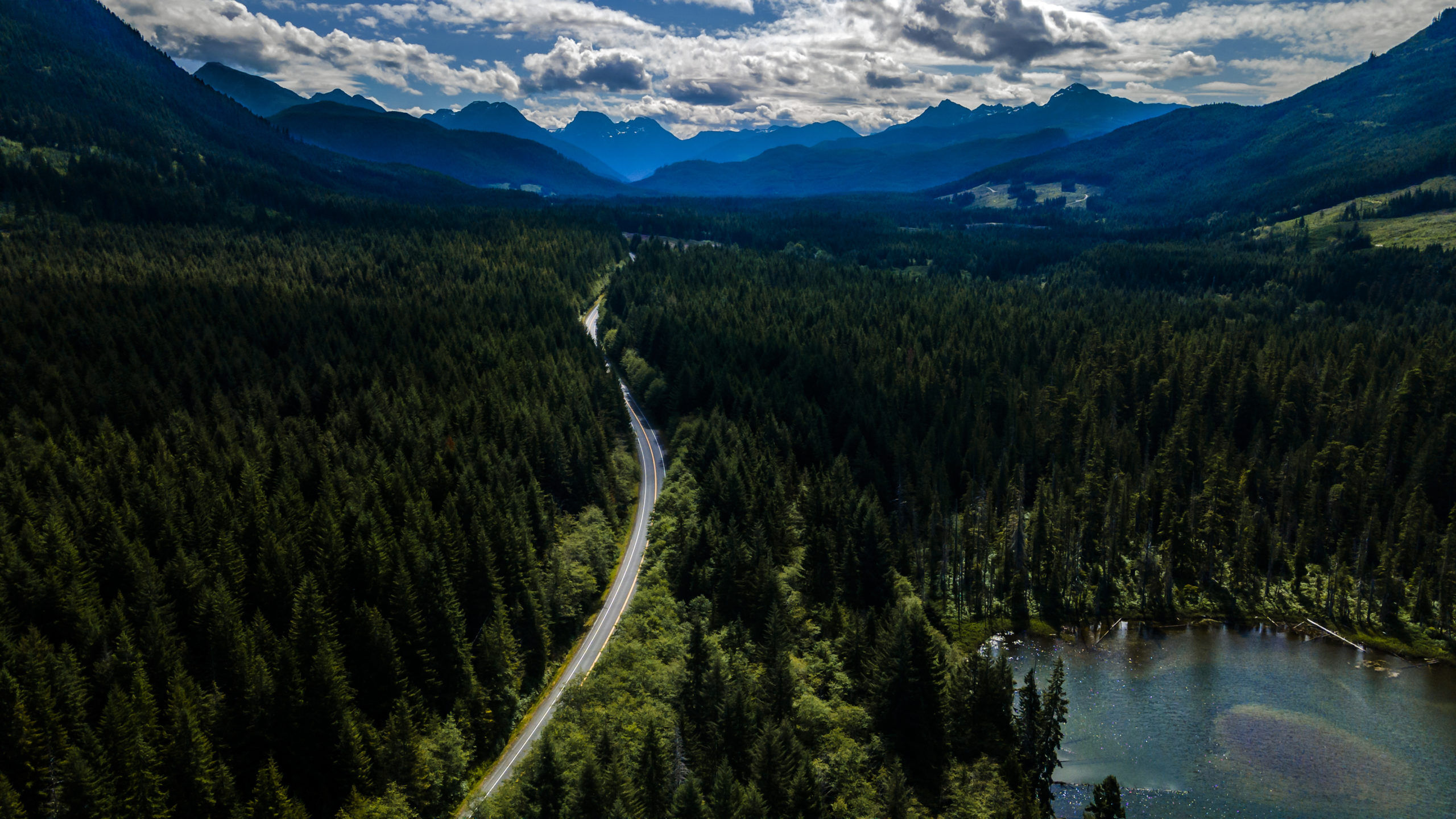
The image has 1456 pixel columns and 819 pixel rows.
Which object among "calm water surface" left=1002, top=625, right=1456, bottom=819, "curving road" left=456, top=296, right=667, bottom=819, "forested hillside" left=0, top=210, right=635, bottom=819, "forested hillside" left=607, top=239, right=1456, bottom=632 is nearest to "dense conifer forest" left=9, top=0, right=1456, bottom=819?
"forested hillside" left=0, top=210, right=635, bottom=819

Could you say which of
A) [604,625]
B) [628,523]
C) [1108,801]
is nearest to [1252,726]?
[1108,801]

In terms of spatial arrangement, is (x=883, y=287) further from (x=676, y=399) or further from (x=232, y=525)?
(x=232, y=525)

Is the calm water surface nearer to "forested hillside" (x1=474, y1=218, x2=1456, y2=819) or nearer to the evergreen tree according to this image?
"forested hillside" (x1=474, y1=218, x2=1456, y2=819)

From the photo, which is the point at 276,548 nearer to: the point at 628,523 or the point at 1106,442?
the point at 628,523

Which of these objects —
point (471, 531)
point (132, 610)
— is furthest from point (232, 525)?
point (471, 531)

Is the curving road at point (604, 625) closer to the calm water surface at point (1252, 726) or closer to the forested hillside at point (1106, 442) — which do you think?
the forested hillside at point (1106, 442)

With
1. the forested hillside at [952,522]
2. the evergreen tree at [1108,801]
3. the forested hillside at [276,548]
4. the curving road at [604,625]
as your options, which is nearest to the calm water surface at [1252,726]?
the forested hillside at [952,522]

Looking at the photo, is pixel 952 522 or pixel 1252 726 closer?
pixel 1252 726
